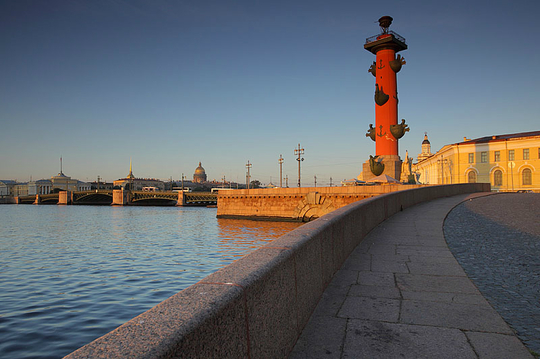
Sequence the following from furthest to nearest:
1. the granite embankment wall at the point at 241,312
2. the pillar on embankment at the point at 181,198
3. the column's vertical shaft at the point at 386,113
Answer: the pillar on embankment at the point at 181,198, the column's vertical shaft at the point at 386,113, the granite embankment wall at the point at 241,312

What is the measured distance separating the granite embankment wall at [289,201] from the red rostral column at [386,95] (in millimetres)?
6344

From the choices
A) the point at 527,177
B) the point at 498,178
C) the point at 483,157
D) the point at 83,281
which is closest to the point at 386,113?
the point at 83,281

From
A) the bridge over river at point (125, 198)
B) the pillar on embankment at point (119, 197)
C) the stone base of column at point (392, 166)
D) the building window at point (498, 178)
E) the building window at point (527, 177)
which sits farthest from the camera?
the pillar on embankment at point (119, 197)

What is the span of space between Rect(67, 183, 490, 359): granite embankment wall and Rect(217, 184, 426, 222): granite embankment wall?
27.7 meters

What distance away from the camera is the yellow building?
55.4 metres

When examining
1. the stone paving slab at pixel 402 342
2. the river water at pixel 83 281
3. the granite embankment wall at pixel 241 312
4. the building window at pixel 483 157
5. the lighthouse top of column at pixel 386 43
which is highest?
the lighthouse top of column at pixel 386 43

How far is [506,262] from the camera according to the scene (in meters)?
5.77

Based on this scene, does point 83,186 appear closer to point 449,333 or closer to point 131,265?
point 131,265

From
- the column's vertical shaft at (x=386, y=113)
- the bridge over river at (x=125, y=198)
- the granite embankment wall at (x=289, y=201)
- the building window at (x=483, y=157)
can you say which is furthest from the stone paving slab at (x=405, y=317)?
the bridge over river at (x=125, y=198)

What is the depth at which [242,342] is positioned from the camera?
192cm

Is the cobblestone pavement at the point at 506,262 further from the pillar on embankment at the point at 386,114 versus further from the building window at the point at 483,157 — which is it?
the building window at the point at 483,157

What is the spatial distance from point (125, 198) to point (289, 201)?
Result: 76.1 meters

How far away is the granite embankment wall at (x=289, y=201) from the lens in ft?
113

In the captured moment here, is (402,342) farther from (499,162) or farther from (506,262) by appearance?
(499,162)
